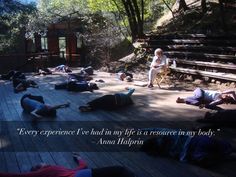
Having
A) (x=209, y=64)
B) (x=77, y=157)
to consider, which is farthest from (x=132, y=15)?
(x=77, y=157)

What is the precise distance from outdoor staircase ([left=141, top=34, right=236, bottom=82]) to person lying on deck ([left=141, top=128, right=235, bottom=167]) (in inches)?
192

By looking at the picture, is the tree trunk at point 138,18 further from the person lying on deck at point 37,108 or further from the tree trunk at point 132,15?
the person lying on deck at point 37,108

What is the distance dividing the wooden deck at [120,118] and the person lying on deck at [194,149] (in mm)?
98

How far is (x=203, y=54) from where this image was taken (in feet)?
35.1

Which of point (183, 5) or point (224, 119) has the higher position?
point (183, 5)

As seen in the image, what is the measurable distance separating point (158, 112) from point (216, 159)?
2536 millimetres

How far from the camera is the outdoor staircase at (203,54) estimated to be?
31.8 feet

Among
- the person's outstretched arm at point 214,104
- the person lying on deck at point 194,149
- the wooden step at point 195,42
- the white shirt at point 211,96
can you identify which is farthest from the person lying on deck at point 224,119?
the wooden step at point 195,42

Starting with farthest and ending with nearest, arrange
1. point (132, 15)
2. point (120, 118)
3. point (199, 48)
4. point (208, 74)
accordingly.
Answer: point (132, 15) → point (199, 48) → point (208, 74) → point (120, 118)

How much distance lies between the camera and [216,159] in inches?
160

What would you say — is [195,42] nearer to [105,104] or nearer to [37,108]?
[105,104]

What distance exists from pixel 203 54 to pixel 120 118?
5266 mm

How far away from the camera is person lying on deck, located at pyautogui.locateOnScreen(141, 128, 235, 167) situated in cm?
404

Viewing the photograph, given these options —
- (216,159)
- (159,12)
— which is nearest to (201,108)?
(216,159)
